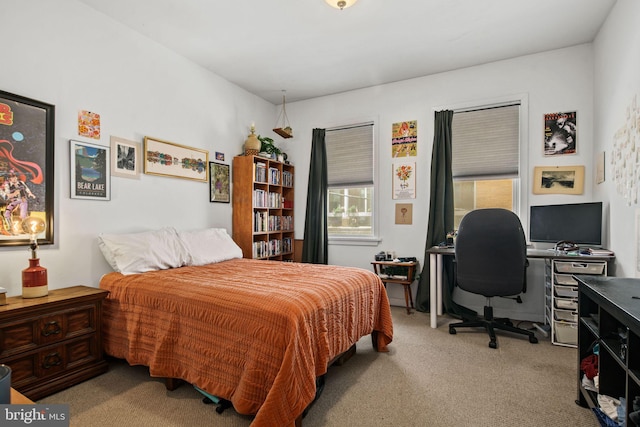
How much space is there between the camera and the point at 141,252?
2.68 meters

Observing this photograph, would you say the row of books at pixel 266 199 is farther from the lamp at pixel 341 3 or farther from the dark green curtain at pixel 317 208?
the lamp at pixel 341 3

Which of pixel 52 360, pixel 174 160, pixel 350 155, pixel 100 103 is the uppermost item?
pixel 100 103

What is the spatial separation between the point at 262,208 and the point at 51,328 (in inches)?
98.6

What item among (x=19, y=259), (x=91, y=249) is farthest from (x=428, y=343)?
(x=19, y=259)

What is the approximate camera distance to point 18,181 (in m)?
2.24

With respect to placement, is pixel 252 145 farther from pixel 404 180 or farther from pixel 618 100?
pixel 618 100

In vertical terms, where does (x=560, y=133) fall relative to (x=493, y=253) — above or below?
above

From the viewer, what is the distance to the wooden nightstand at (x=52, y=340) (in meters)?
1.88

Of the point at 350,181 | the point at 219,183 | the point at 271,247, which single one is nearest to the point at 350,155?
the point at 350,181

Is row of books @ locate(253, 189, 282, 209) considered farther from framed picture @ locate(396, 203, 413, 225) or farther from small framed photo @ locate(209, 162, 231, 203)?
framed picture @ locate(396, 203, 413, 225)

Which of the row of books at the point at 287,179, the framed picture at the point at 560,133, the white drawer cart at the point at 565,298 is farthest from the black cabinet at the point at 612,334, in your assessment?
the row of books at the point at 287,179

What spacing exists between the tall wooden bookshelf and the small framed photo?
0.39 feet

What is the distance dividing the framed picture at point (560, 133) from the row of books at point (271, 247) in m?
3.31

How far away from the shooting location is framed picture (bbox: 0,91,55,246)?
2182 mm
